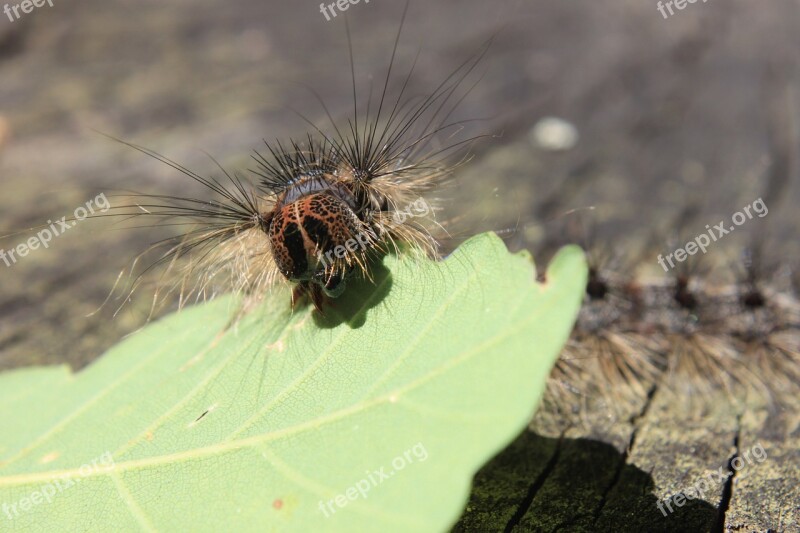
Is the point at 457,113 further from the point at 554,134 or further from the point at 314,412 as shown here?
the point at 314,412

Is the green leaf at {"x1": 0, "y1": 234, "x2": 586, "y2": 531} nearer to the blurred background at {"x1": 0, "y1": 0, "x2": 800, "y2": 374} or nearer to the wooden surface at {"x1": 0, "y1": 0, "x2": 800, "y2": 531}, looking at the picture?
the wooden surface at {"x1": 0, "y1": 0, "x2": 800, "y2": 531}

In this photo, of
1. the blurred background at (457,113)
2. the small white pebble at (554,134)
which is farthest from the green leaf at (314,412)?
the small white pebble at (554,134)

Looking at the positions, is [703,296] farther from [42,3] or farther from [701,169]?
[42,3]

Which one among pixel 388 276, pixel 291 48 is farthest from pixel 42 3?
pixel 388 276

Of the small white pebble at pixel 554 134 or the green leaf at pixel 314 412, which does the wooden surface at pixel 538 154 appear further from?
the green leaf at pixel 314 412

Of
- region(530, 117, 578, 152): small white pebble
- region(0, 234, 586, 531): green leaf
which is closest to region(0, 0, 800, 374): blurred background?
region(530, 117, 578, 152): small white pebble

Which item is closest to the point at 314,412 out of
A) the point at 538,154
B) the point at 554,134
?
the point at 538,154
